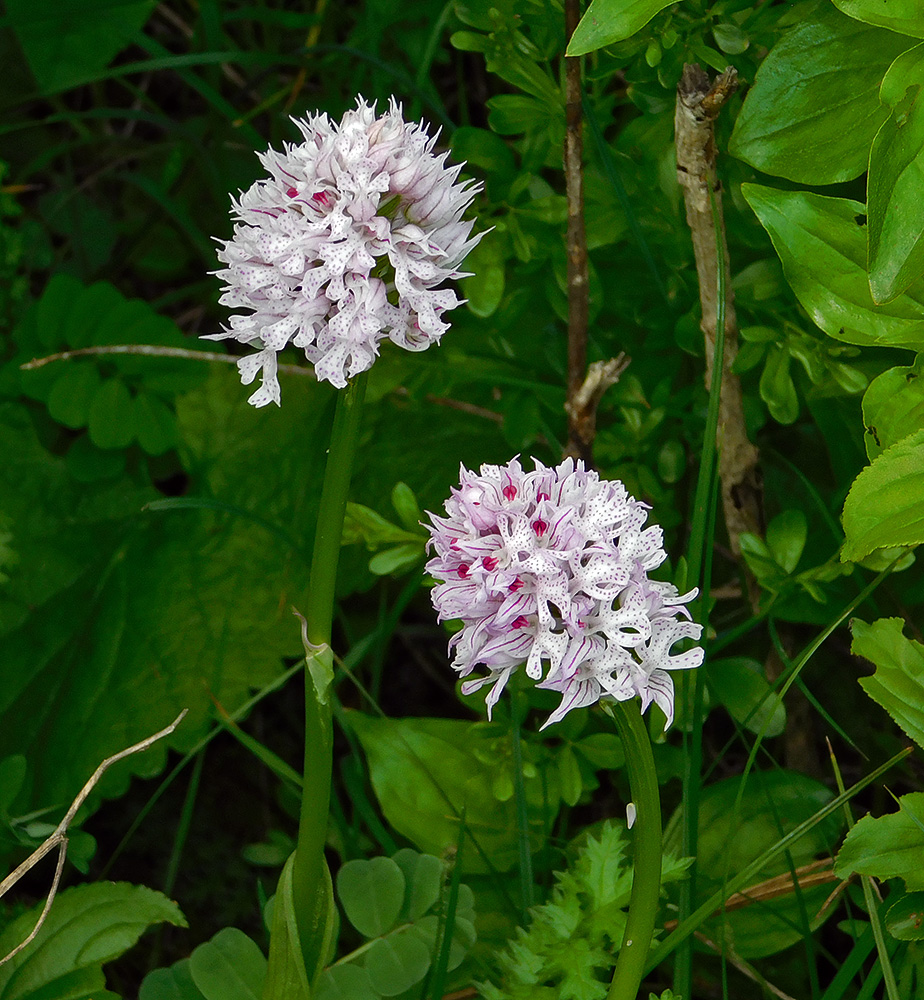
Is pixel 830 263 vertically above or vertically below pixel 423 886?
above

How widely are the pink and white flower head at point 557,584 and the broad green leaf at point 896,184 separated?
0.89 ft

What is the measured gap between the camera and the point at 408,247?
0.89 meters

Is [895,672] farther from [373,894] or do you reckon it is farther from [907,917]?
[373,894]

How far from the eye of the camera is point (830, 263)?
995mm

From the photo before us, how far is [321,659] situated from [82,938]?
491mm

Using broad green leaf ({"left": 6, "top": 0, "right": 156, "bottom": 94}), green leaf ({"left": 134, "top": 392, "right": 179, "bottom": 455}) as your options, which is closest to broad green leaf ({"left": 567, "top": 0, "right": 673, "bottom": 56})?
green leaf ({"left": 134, "top": 392, "right": 179, "bottom": 455})

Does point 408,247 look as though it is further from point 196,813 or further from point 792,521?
point 196,813

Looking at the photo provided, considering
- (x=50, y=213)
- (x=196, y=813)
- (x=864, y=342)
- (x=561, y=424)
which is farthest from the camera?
(x=50, y=213)

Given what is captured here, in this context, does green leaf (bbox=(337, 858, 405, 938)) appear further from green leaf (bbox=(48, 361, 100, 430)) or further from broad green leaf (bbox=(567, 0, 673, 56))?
green leaf (bbox=(48, 361, 100, 430))

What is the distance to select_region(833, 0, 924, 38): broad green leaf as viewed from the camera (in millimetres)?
839

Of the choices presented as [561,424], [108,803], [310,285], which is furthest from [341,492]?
[108,803]

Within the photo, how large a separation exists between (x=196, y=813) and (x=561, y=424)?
2.70 feet

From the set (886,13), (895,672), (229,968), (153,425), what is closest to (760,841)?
(895,672)

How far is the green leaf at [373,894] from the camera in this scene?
1081 mm
